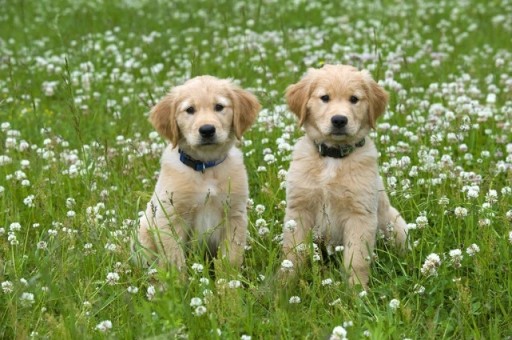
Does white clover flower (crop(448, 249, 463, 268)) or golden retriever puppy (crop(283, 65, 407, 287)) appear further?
golden retriever puppy (crop(283, 65, 407, 287))

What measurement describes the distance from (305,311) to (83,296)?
3.83 ft

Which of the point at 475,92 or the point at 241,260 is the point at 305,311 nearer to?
the point at 241,260

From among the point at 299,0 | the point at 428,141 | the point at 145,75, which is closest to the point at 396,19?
the point at 299,0

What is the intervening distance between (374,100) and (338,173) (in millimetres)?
582

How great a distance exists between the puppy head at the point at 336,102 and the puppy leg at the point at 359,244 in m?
0.55

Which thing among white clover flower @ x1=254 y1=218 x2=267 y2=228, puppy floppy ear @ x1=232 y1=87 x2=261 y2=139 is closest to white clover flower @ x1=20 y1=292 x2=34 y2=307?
white clover flower @ x1=254 y1=218 x2=267 y2=228

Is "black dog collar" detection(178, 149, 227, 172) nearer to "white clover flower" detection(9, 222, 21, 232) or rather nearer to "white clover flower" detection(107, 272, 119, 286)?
"white clover flower" detection(107, 272, 119, 286)

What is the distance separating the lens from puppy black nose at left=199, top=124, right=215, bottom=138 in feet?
16.4

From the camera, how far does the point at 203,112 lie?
17.0 ft

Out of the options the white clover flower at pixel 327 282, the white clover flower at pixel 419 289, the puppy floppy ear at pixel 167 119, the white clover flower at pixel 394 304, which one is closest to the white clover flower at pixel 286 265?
the white clover flower at pixel 327 282

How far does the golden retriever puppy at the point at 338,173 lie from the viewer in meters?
5.01

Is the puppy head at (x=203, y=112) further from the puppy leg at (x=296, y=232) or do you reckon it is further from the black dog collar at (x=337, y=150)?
the puppy leg at (x=296, y=232)

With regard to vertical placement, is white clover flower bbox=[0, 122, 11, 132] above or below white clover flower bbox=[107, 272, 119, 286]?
below

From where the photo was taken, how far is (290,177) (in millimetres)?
5184
